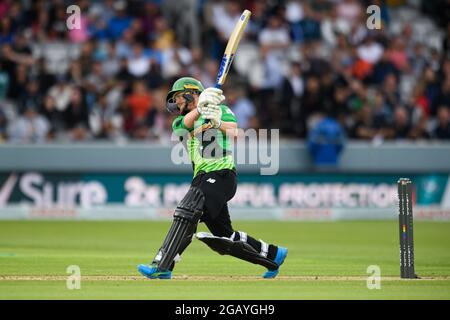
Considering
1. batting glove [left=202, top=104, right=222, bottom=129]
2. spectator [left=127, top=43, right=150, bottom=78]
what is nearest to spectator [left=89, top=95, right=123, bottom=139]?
spectator [left=127, top=43, right=150, bottom=78]

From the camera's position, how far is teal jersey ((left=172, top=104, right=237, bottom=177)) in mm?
9805

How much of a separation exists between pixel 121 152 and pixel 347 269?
8.39m

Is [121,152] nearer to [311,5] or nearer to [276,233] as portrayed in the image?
[276,233]

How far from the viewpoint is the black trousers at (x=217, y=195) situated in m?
9.70

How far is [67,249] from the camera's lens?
45.4ft

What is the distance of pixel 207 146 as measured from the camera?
9.91 m

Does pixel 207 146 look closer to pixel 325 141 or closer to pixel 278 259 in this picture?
pixel 278 259

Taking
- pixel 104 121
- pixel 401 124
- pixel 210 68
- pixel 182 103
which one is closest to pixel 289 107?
pixel 210 68

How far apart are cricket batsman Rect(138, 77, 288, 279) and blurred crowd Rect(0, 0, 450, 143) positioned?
9.31 m

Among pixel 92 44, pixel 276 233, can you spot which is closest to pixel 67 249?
pixel 276 233

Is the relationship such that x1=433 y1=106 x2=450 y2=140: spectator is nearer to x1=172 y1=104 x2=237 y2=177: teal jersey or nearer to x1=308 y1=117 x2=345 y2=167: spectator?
x1=308 y1=117 x2=345 y2=167: spectator

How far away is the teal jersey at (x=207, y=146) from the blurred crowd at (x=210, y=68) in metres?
9.36

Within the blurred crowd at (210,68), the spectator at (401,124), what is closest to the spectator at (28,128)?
the blurred crowd at (210,68)
